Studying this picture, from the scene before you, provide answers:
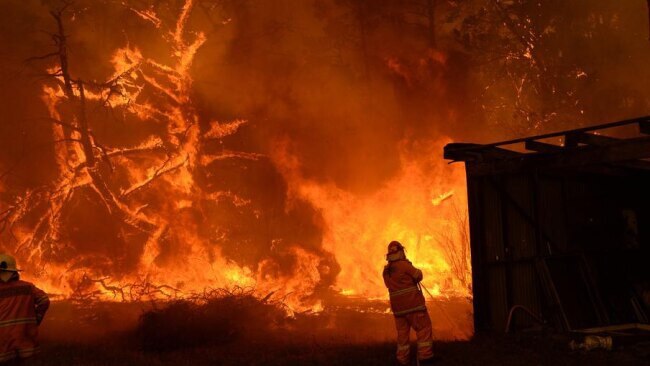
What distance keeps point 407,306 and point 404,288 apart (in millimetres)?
249

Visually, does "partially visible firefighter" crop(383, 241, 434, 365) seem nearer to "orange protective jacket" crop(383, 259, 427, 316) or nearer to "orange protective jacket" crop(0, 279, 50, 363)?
"orange protective jacket" crop(383, 259, 427, 316)

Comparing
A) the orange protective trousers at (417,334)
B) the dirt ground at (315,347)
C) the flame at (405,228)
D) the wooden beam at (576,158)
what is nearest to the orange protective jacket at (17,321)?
the dirt ground at (315,347)

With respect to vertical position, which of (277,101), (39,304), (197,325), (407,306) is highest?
(277,101)

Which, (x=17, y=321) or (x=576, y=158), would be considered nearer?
(x=17, y=321)

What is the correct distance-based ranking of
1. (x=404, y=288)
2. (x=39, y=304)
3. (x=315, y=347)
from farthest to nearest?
(x=315, y=347), (x=404, y=288), (x=39, y=304)

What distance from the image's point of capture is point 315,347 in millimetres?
9188

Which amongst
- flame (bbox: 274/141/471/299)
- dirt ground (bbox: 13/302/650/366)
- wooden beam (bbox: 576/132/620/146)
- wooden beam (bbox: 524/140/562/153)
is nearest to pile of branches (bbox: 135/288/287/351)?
dirt ground (bbox: 13/302/650/366)

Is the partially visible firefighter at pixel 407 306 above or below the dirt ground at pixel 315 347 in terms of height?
above

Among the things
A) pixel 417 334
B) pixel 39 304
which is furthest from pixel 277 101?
pixel 39 304

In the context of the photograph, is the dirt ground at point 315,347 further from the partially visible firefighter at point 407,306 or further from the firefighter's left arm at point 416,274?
the firefighter's left arm at point 416,274

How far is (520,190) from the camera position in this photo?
8.99m

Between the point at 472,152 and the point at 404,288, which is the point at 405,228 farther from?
the point at 404,288

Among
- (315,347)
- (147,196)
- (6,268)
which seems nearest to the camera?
(6,268)

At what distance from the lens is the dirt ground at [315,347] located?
728cm
